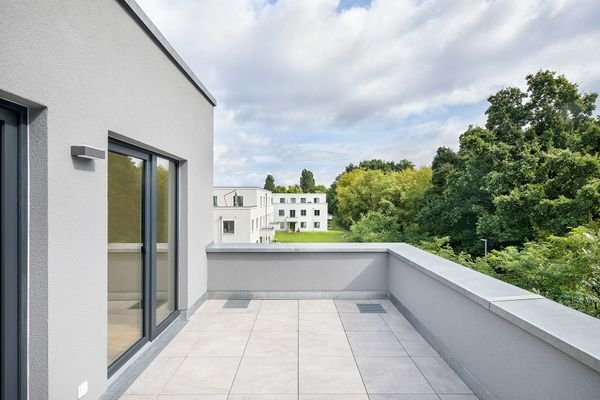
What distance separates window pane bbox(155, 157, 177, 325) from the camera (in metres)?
4.14

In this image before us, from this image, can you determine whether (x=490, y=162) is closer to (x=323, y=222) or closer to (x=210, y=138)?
(x=210, y=138)

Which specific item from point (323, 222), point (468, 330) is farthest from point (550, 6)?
point (323, 222)

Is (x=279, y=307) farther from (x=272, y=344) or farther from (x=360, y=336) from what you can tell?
(x=360, y=336)

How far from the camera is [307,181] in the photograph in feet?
221

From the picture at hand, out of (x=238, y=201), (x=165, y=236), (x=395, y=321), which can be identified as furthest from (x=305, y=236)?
(x=165, y=236)

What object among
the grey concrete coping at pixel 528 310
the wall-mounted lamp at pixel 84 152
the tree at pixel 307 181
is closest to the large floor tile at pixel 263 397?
the grey concrete coping at pixel 528 310

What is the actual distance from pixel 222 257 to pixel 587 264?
566cm

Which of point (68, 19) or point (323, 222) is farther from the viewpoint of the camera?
point (323, 222)

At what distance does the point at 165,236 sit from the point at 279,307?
2.04 meters

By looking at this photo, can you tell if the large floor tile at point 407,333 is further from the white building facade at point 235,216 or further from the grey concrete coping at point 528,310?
the white building facade at point 235,216

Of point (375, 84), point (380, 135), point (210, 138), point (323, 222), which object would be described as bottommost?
point (323, 222)

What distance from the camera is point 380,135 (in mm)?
47375

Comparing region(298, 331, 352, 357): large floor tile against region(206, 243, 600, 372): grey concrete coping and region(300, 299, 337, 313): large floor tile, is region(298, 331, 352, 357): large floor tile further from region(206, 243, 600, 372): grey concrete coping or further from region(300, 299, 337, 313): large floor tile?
region(206, 243, 600, 372): grey concrete coping

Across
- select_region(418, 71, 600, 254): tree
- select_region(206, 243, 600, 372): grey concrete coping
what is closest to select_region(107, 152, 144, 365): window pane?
select_region(206, 243, 600, 372): grey concrete coping
